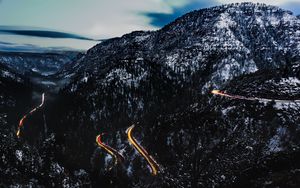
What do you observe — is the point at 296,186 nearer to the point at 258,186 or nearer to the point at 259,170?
the point at 258,186

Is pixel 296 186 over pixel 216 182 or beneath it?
over

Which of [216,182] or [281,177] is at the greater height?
[281,177]

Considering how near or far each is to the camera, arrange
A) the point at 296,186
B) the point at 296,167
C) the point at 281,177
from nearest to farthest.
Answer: the point at 296,186, the point at 281,177, the point at 296,167

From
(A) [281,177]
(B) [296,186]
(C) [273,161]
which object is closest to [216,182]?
(C) [273,161]

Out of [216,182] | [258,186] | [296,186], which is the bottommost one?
[216,182]

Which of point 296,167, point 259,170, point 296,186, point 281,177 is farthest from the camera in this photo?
point 259,170

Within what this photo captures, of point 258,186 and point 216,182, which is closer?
point 258,186

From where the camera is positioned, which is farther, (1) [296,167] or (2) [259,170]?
(2) [259,170]

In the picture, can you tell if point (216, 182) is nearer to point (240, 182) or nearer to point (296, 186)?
point (240, 182)

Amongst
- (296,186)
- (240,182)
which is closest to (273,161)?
(240,182)
